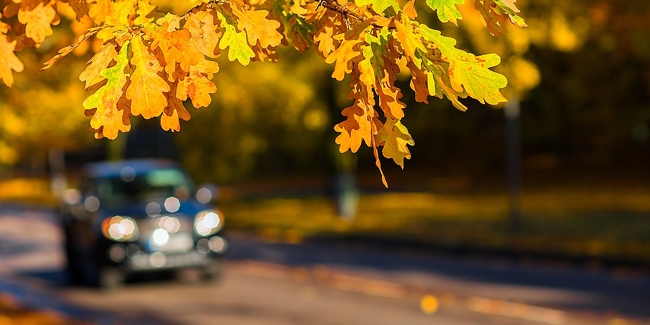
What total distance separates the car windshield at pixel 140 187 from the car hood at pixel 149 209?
0.24 meters

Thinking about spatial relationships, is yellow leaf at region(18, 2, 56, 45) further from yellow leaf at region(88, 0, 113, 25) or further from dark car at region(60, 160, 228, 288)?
dark car at region(60, 160, 228, 288)

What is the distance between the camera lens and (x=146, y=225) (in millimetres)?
13836

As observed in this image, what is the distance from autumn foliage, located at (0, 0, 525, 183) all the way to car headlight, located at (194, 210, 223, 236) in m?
10.1

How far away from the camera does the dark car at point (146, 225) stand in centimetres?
1381

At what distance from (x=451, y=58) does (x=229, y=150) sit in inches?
1098

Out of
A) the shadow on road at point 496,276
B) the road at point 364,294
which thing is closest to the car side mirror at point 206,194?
the road at point 364,294

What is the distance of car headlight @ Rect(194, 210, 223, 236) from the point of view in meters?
13.9

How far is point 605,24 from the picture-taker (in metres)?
15.2

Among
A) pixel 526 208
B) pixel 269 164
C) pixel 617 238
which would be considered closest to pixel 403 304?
pixel 617 238

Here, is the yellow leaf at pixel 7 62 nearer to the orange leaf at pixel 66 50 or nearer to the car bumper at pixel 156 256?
the orange leaf at pixel 66 50

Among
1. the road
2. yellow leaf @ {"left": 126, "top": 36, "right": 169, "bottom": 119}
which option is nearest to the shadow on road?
the road

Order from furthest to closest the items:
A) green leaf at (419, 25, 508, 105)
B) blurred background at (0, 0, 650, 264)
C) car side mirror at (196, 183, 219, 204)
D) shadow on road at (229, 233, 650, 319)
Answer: blurred background at (0, 0, 650, 264) → car side mirror at (196, 183, 219, 204) → shadow on road at (229, 233, 650, 319) → green leaf at (419, 25, 508, 105)

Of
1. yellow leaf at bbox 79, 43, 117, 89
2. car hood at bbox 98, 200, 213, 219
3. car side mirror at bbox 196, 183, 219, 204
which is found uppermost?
car side mirror at bbox 196, 183, 219, 204

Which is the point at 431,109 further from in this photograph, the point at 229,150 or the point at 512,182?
the point at 512,182
